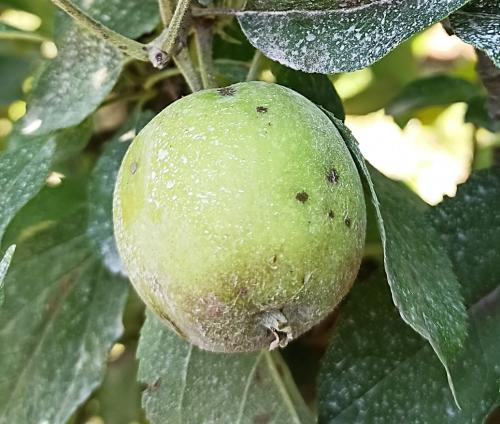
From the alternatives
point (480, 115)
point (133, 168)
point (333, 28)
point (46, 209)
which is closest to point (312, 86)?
point (333, 28)

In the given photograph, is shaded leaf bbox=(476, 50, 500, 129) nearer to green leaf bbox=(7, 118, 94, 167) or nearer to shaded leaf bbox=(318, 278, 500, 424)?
shaded leaf bbox=(318, 278, 500, 424)

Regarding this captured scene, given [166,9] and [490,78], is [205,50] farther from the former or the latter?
[490,78]

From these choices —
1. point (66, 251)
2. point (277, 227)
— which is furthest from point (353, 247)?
point (66, 251)

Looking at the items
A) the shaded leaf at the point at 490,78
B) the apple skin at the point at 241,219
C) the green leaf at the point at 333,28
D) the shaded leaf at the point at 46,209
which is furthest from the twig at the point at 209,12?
the shaded leaf at the point at 46,209

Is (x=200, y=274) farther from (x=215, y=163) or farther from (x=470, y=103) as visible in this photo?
(x=470, y=103)

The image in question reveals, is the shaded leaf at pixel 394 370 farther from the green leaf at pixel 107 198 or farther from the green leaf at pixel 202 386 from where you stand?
the green leaf at pixel 107 198
